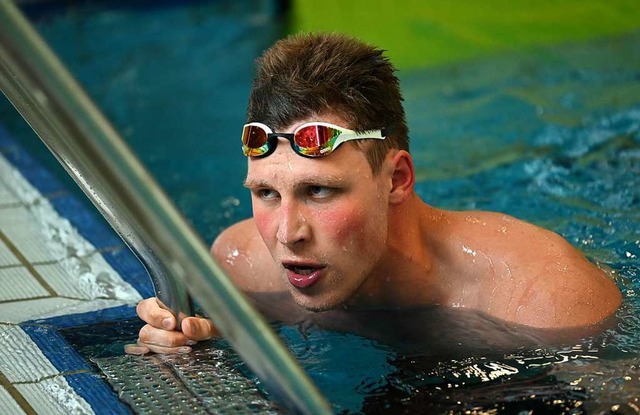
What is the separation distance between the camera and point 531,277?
115 inches

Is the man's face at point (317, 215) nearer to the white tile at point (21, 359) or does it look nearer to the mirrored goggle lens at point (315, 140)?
the mirrored goggle lens at point (315, 140)

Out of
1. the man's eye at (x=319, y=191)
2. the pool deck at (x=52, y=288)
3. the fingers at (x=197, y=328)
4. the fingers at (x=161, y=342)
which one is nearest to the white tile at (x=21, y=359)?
the pool deck at (x=52, y=288)

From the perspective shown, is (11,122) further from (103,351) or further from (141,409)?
(141,409)

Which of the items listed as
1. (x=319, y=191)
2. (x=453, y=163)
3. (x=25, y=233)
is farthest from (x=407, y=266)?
(x=453, y=163)

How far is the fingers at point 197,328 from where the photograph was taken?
2707 mm

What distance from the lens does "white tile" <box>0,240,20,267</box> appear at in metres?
3.60

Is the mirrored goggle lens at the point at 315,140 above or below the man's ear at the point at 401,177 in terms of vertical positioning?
above

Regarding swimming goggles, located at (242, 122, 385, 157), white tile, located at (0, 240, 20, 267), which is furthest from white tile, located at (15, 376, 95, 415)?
white tile, located at (0, 240, 20, 267)

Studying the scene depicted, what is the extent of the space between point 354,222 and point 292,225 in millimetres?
192

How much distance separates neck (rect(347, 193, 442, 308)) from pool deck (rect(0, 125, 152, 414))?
0.83 m

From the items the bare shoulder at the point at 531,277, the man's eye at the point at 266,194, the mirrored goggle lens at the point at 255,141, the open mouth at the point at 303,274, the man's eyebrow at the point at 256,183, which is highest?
the mirrored goggle lens at the point at 255,141

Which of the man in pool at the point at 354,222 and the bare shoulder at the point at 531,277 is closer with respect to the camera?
the man in pool at the point at 354,222

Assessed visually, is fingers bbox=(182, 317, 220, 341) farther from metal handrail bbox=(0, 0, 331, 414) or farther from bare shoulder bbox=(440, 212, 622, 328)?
metal handrail bbox=(0, 0, 331, 414)

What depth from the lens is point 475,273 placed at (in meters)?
3.08
